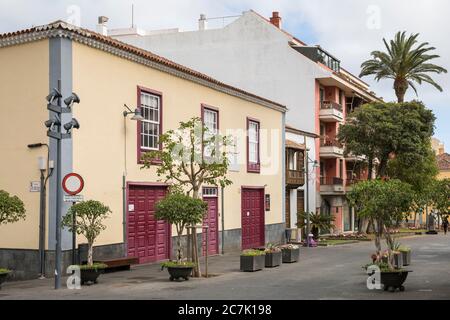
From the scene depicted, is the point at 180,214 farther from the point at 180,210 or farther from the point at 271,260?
the point at 271,260

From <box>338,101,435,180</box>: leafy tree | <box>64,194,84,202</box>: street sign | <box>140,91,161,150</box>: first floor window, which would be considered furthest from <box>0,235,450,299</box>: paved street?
<box>338,101,435,180</box>: leafy tree

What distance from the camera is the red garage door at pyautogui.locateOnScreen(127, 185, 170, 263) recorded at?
62.9 ft

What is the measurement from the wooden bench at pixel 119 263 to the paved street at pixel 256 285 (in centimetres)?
32

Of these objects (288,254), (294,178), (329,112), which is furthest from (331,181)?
(288,254)

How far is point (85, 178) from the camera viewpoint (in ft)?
56.5

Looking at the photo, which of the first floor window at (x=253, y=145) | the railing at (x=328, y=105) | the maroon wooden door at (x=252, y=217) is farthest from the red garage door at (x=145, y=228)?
the railing at (x=328, y=105)

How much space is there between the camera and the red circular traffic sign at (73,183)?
14.2 m

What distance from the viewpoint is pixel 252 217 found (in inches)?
1094

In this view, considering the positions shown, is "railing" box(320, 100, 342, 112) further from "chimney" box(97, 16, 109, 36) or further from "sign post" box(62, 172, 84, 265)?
"sign post" box(62, 172, 84, 265)

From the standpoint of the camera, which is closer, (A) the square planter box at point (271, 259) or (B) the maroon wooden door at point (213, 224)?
(A) the square planter box at point (271, 259)

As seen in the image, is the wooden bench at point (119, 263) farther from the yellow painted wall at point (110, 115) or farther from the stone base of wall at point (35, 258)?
the yellow painted wall at point (110, 115)

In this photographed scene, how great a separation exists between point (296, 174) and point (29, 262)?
22.6 meters

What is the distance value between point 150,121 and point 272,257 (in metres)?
5.82
